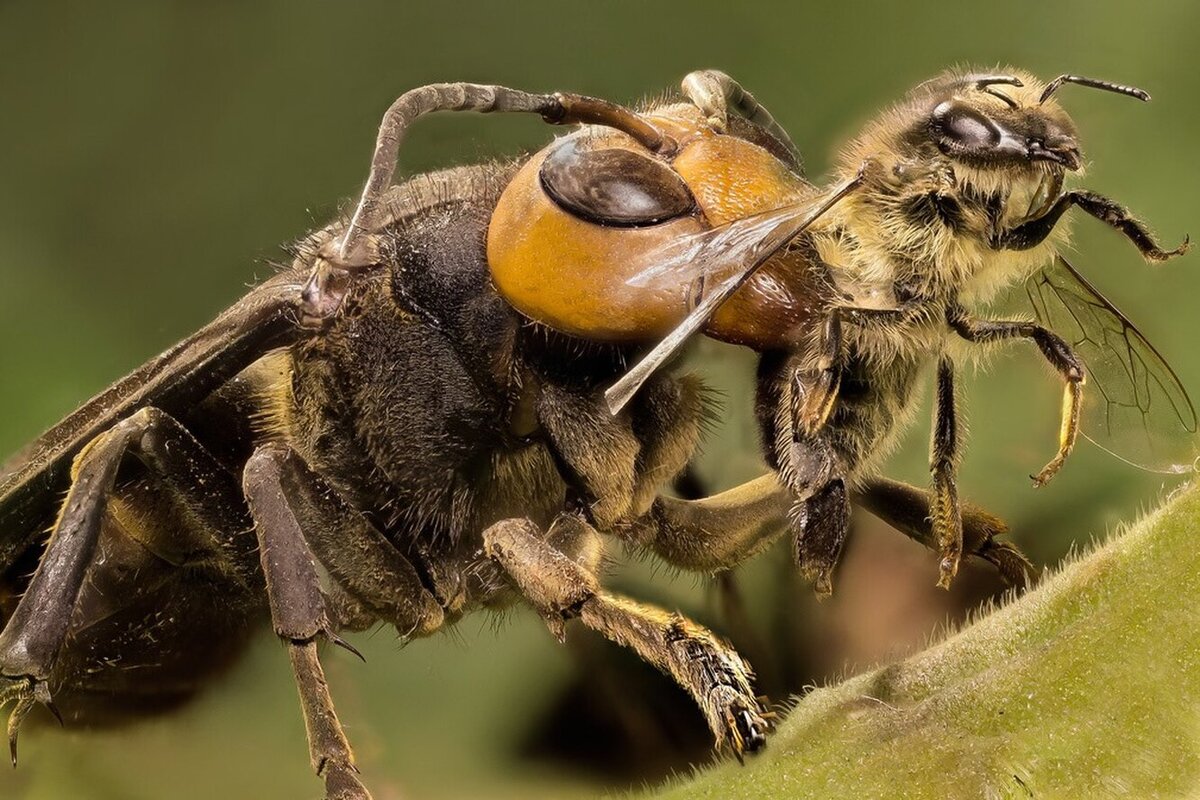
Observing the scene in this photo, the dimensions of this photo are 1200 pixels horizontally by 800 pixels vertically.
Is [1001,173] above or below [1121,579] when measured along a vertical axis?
above

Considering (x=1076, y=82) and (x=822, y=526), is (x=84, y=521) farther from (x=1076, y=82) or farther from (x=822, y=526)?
(x=1076, y=82)

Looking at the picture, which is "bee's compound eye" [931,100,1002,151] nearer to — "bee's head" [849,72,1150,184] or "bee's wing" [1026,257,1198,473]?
"bee's head" [849,72,1150,184]

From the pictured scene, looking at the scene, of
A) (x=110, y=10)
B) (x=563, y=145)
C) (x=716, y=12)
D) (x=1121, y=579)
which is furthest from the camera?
(x=110, y=10)

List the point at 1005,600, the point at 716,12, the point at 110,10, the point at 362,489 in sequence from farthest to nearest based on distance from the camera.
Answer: the point at 110,10 → the point at 716,12 → the point at 362,489 → the point at 1005,600

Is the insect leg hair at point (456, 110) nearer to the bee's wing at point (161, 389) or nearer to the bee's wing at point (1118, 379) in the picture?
the bee's wing at point (161, 389)

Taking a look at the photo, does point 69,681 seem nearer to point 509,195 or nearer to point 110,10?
point 509,195

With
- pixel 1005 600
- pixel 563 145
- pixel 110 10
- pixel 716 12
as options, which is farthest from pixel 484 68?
pixel 1005 600
